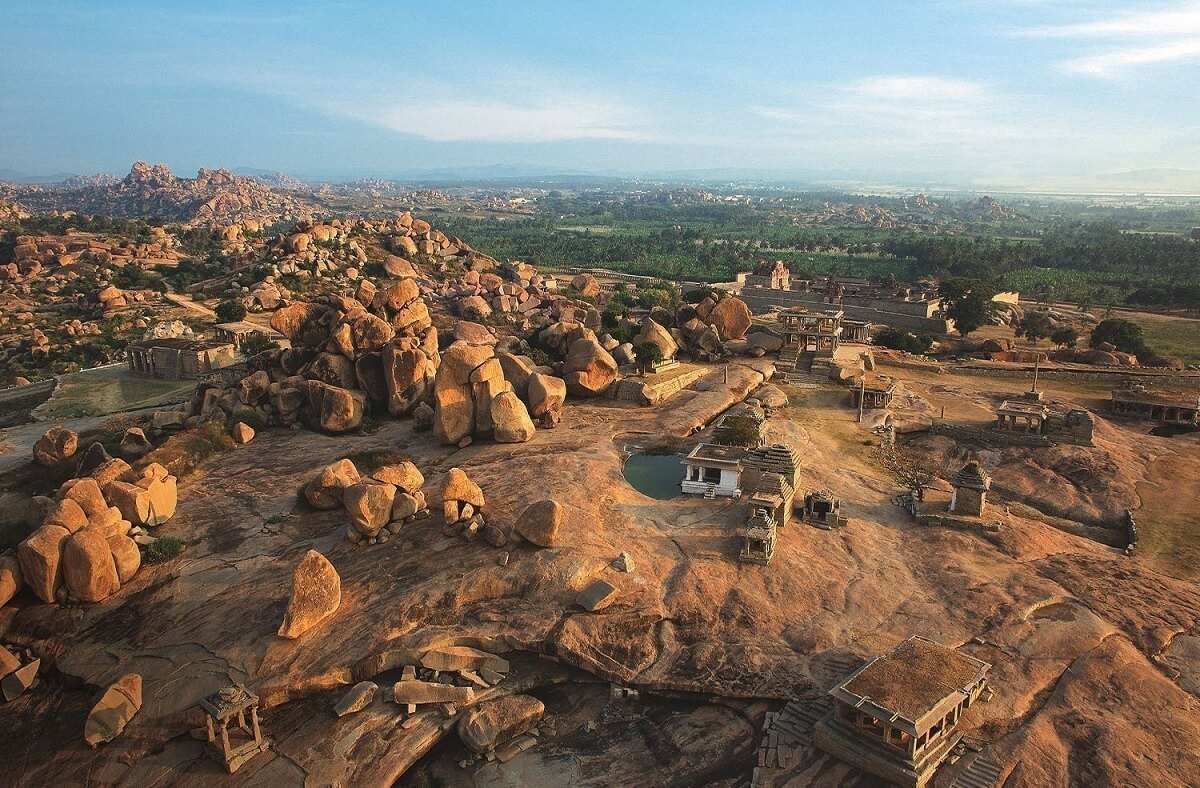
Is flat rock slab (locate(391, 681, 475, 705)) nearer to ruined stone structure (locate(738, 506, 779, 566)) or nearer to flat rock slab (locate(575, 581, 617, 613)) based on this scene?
flat rock slab (locate(575, 581, 617, 613))

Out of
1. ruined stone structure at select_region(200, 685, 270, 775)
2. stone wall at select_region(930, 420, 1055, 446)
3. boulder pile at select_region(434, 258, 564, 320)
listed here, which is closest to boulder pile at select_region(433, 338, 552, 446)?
ruined stone structure at select_region(200, 685, 270, 775)

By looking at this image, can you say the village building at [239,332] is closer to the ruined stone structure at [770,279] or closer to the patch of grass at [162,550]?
the patch of grass at [162,550]

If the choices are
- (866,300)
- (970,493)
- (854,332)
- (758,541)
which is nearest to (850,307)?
(866,300)

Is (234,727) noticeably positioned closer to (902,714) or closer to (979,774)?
(902,714)

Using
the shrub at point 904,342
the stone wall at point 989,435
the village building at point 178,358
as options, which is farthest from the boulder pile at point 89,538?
the shrub at point 904,342

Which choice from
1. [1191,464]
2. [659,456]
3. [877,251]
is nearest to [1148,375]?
[1191,464]

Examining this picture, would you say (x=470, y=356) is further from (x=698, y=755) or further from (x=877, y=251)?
(x=877, y=251)
